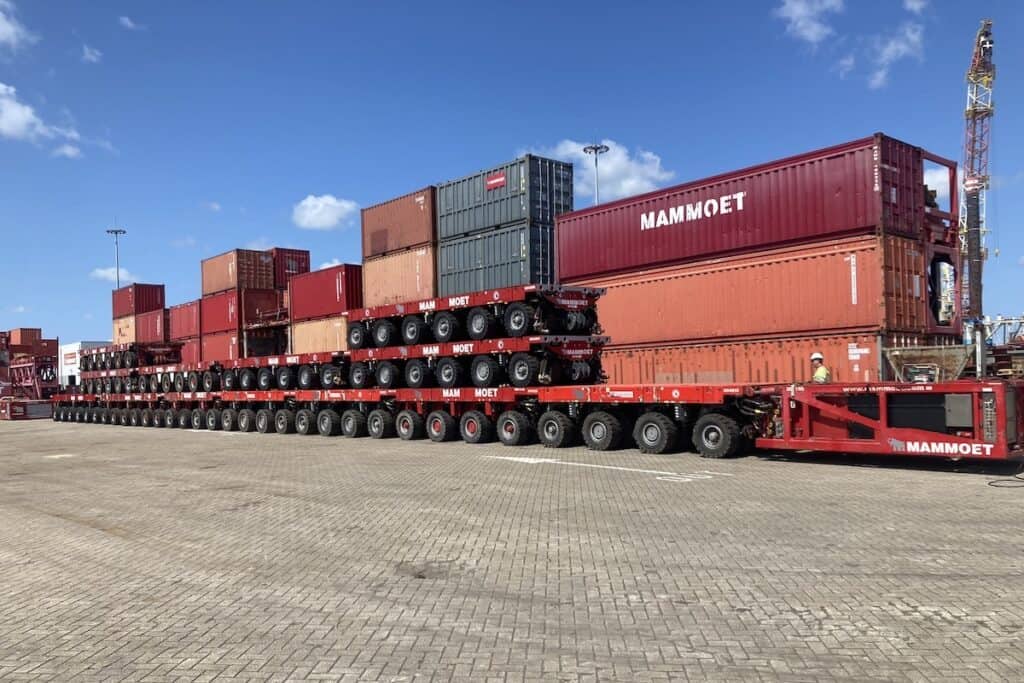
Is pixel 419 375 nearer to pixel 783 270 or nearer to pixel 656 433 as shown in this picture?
pixel 656 433

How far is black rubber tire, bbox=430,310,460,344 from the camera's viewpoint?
18469 millimetres

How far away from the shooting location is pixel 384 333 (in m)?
20.3

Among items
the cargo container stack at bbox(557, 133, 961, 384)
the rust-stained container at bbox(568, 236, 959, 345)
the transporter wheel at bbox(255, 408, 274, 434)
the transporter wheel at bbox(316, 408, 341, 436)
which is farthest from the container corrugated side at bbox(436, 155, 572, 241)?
the transporter wheel at bbox(255, 408, 274, 434)

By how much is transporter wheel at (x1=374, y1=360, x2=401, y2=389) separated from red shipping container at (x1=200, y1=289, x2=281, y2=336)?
11369 mm

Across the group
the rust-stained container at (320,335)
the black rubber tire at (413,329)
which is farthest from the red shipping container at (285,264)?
the black rubber tire at (413,329)

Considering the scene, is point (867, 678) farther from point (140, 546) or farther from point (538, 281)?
point (538, 281)

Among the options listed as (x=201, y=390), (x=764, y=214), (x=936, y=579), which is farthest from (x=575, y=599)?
(x=201, y=390)

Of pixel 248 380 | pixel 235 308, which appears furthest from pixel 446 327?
pixel 235 308

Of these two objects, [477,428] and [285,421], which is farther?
[285,421]

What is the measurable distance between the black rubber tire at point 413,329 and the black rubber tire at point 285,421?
21.4ft

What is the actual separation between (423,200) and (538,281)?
5.32 m

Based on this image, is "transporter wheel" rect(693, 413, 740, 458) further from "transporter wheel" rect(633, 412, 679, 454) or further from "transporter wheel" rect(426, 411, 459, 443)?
"transporter wheel" rect(426, 411, 459, 443)

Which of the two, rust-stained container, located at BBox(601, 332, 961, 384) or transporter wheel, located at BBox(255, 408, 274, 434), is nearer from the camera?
rust-stained container, located at BBox(601, 332, 961, 384)

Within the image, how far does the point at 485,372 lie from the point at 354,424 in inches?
222
